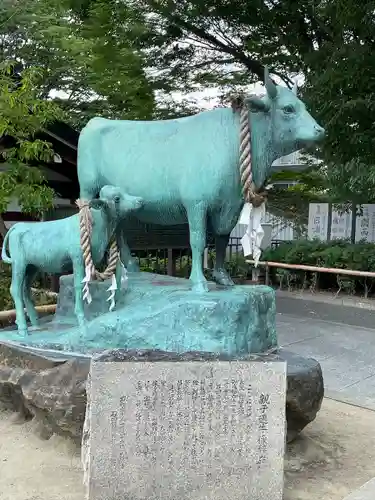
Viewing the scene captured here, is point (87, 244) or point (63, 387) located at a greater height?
point (87, 244)

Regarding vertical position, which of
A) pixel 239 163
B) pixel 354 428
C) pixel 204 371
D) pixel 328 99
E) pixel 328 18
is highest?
pixel 328 18

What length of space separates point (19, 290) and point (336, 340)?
445 cm

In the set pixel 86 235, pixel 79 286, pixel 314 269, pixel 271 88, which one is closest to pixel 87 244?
pixel 86 235

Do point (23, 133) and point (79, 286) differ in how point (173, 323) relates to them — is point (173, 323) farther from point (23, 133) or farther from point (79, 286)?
point (23, 133)

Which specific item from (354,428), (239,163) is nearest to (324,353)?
(354,428)

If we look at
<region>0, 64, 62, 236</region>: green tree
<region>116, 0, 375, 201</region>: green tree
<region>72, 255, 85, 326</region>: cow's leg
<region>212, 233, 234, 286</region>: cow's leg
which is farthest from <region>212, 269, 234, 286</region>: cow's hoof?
<region>116, 0, 375, 201</region>: green tree

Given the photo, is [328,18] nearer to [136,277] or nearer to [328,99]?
[328,99]

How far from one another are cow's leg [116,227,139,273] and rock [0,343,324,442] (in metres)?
1.00

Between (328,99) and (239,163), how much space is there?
5314 millimetres

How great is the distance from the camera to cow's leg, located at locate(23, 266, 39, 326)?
3879mm

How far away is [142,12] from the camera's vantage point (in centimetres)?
970

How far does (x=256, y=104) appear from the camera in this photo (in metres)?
3.36

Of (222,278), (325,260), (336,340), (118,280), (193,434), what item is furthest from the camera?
(325,260)

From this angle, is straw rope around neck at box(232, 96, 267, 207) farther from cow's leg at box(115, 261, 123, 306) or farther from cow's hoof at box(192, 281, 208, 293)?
cow's leg at box(115, 261, 123, 306)
